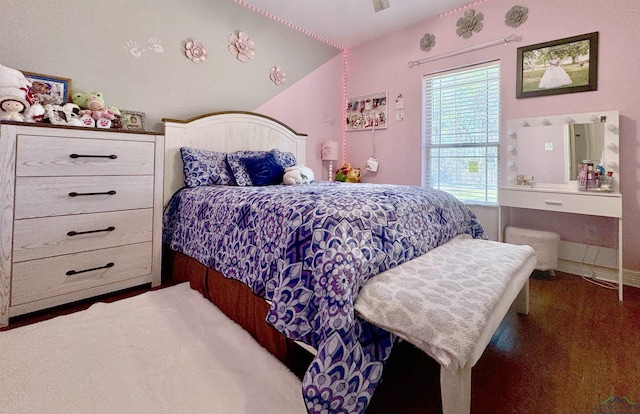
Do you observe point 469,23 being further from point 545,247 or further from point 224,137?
point 224,137

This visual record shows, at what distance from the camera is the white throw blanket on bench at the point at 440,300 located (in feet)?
2.85

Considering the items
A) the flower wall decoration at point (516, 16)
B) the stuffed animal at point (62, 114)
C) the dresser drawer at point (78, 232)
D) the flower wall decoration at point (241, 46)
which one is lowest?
the dresser drawer at point (78, 232)

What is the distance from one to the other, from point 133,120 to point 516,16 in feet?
11.1

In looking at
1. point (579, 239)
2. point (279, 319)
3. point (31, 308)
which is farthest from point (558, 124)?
point (31, 308)

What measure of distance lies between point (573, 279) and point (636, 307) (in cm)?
53

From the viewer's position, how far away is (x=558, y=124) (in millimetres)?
2529

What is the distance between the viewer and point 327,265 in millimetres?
1046

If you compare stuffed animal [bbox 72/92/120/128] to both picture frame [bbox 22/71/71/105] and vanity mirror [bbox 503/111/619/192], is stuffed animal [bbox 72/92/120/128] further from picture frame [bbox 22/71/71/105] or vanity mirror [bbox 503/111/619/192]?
vanity mirror [bbox 503/111/619/192]

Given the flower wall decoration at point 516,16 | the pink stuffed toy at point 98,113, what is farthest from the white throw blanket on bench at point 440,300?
the flower wall decoration at point 516,16

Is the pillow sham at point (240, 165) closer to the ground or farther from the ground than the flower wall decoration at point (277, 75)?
closer to the ground

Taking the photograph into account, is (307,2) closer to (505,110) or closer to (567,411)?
(505,110)

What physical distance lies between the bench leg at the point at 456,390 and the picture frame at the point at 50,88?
2.66m

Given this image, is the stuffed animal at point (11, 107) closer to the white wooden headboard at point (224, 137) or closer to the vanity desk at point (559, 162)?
the white wooden headboard at point (224, 137)

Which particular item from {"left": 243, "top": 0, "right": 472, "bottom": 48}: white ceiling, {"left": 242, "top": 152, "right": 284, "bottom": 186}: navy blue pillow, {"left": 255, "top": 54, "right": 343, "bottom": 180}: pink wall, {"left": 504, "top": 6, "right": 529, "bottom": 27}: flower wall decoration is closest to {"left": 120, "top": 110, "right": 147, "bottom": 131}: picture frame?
{"left": 242, "top": 152, "right": 284, "bottom": 186}: navy blue pillow
